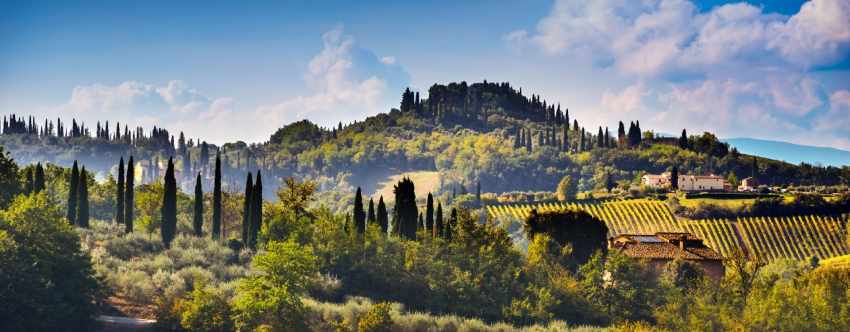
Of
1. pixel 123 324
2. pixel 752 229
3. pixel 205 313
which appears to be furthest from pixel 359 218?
pixel 752 229

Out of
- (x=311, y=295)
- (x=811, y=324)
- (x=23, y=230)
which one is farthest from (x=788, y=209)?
(x=23, y=230)

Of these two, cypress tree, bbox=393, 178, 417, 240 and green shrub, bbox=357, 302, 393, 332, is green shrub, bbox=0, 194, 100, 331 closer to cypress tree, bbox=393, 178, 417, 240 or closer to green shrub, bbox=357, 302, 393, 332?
green shrub, bbox=357, 302, 393, 332

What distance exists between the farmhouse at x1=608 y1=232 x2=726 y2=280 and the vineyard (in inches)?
1062

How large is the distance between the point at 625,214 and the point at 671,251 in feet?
174

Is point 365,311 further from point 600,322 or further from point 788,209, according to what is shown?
point 788,209

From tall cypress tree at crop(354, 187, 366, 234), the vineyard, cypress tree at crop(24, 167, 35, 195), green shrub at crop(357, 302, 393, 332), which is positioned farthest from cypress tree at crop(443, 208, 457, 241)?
the vineyard

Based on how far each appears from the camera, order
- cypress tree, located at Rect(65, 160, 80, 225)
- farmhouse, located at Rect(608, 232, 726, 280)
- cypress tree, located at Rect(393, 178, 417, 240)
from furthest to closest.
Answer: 1. farmhouse, located at Rect(608, 232, 726, 280)
2. cypress tree, located at Rect(393, 178, 417, 240)
3. cypress tree, located at Rect(65, 160, 80, 225)

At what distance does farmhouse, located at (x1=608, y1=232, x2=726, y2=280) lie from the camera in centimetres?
9062

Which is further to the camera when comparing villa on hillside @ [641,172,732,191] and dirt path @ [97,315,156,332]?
villa on hillside @ [641,172,732,191]

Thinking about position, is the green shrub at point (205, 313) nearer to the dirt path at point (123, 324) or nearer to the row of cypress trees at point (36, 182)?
the dirt path at point (123, 324)

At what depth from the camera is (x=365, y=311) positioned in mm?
63625

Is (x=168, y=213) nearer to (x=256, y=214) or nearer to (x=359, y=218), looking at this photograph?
(x=256, y=214)

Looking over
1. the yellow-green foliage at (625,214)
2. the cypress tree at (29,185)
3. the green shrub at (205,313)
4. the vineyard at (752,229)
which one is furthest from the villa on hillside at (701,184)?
the green shrub at (205,313)

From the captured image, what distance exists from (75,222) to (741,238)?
92.3 meters
